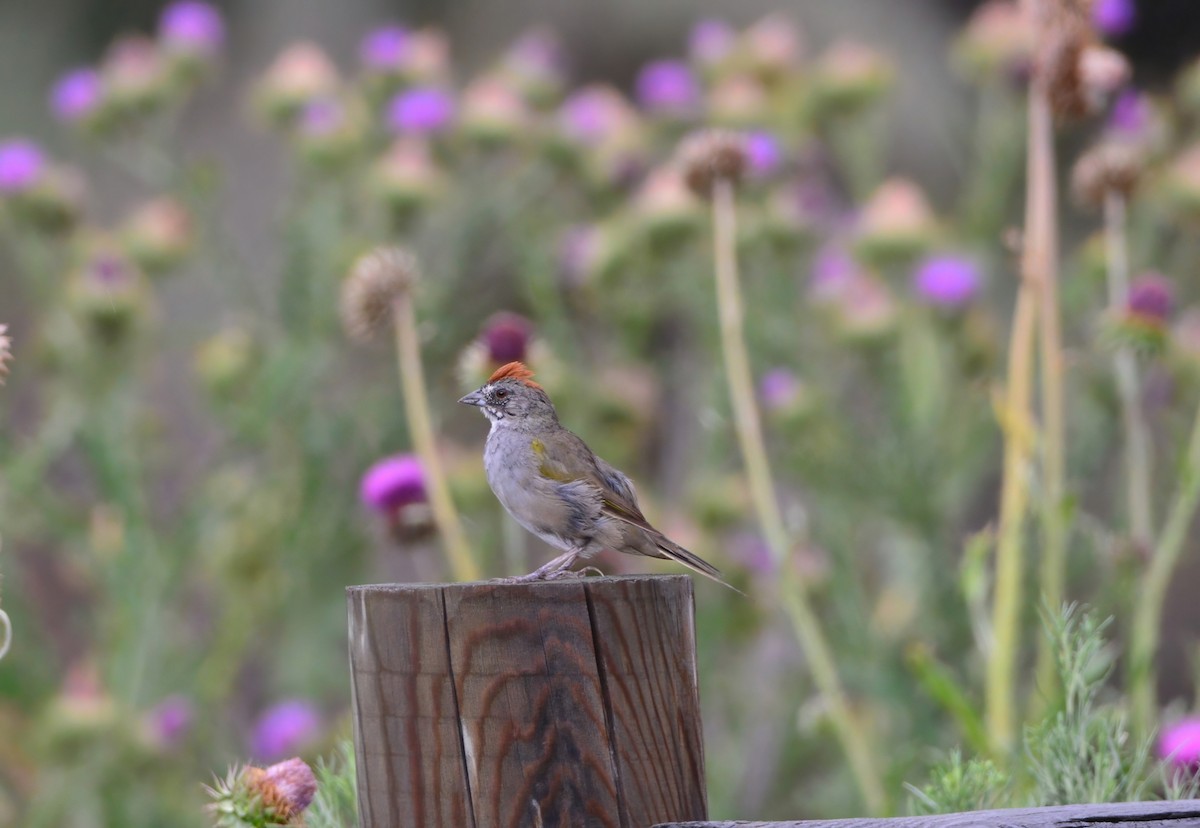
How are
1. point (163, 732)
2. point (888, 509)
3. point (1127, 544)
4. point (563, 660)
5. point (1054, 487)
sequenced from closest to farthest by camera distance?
point (563, 660)
point (1054, 487)
point (1127, 544)
point (888, 509)
point (163, 732)

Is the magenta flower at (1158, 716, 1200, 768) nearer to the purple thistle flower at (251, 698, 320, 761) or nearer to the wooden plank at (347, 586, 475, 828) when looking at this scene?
the wooden plank at (347, 586, 475, 828)

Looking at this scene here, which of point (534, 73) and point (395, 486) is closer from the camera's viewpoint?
point (395, 486)

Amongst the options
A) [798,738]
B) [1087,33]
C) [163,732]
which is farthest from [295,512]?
[1087,33]

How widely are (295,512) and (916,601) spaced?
1993 mm

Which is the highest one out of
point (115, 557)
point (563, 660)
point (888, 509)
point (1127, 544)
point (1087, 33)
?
point (1087, 33)

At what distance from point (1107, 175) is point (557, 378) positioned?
55.5 inches

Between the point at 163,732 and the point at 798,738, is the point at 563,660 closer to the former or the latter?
the point at 163,732

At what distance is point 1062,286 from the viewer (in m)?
5.71

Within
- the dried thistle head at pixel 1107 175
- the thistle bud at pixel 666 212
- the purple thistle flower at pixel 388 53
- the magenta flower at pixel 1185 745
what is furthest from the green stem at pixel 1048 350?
the purple thistle flower at pixel 388 53

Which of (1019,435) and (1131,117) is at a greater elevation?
(1131,117)

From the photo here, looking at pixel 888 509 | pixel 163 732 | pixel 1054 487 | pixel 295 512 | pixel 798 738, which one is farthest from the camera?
pixel 798 738

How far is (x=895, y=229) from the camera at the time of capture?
197 inches

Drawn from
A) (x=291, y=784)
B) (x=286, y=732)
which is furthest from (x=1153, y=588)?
(x=286, y=732)

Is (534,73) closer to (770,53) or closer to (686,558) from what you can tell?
(770,53)
